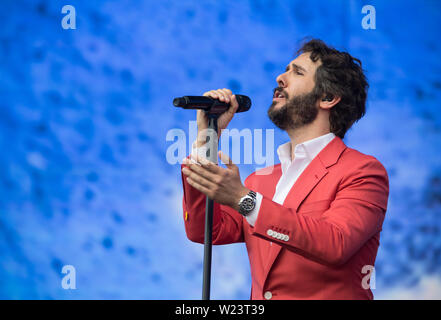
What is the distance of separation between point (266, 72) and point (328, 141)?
1018 millimetres

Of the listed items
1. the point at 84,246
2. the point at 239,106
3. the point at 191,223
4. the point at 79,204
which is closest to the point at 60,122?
the point at 79,204

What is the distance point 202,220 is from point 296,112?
0.50 metres

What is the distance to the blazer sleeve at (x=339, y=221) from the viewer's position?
1.20 metres

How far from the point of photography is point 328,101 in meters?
1.79

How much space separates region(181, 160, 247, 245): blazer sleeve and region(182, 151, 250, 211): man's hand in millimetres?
346

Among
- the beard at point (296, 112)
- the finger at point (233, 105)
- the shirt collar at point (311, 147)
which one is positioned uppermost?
the beard at point (296, 112)

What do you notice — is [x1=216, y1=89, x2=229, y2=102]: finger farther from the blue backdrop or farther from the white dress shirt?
the blue backdrop

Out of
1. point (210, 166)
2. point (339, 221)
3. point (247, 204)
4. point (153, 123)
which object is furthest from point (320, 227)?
point (153, 123)

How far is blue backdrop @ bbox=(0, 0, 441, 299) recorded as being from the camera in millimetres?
2537

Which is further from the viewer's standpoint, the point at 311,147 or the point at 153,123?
the point at 153,123

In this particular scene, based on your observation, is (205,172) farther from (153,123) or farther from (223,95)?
(153,123)

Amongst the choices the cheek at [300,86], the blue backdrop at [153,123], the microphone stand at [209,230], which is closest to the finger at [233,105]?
the microphone stand at [209,230]

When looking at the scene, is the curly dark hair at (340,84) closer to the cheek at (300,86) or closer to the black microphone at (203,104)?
the cheek at (300,86)
